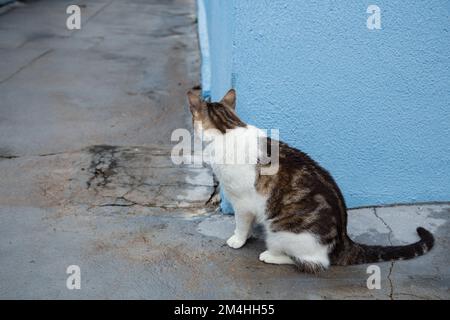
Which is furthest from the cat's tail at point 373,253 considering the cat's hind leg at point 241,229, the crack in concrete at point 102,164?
the crack in concrete at point 102,164

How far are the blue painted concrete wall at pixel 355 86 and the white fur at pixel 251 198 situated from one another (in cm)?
53

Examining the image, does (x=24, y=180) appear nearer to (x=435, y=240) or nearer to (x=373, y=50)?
(x=373, y=50)

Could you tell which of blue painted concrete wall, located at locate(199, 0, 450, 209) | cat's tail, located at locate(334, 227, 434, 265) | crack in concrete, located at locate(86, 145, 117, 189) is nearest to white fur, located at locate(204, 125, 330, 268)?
cat's tail, located at locate(334, 227, 434, 265)

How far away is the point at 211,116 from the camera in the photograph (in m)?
2.90

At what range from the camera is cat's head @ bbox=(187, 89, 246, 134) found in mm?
2881

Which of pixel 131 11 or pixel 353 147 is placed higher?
pixel 131 11

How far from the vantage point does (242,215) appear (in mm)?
3006

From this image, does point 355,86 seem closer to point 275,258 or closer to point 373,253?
point 373,253

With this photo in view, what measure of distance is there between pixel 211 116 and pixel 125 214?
3.74ft

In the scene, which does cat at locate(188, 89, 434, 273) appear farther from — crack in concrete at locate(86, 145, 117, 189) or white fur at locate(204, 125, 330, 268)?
crack in concrete at locate(86, 145, 117, 189)

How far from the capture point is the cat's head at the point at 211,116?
2.88 m

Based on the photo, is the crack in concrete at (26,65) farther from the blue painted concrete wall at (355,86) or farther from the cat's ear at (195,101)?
the cat's ear at (195,101)

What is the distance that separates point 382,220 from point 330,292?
37.0 inches
